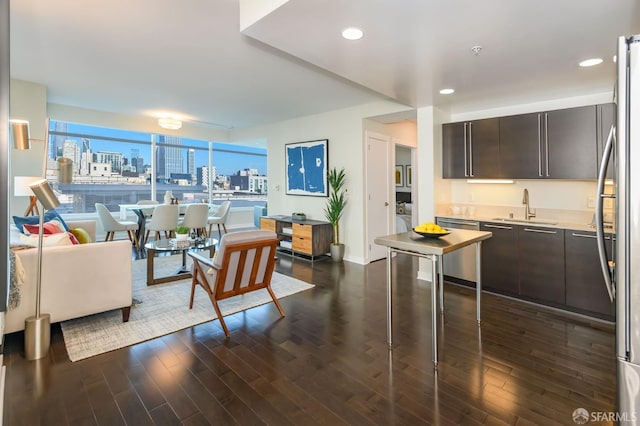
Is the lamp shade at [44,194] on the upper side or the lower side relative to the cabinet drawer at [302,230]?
upper

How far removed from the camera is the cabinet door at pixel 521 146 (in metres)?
3.76

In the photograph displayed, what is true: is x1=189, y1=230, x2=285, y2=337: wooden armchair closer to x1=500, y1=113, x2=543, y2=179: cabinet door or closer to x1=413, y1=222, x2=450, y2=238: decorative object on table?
x1=413, y1=222, x2=450, y2=238: decorative object on table

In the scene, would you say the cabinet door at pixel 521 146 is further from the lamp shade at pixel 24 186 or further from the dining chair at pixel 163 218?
the dining chair at pixel 163 218

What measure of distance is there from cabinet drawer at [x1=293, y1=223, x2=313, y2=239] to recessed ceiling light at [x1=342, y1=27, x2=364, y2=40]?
342 cm

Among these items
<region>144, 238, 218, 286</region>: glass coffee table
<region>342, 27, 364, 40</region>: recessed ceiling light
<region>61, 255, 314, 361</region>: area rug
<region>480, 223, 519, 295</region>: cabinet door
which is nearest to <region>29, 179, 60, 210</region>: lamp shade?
<region>61, 255, 314, 361</region>: area rug

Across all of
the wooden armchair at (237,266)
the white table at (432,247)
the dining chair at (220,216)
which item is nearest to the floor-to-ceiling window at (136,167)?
the dining chair at (220,216)

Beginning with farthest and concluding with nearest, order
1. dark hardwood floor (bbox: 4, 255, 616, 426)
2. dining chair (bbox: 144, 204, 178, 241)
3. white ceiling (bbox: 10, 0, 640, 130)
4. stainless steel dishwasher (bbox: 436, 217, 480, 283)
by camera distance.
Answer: dining chair (bbox: 144, 204, 178, 241) < stainless steel dishwasher (bbox: 436, 217, 480, 283) < white ceiling (bbox: 10, 0, 640, 130) < dark hardwood floor (bbox: 4, 255, 616, 426)

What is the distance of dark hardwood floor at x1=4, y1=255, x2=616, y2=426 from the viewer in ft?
6.15

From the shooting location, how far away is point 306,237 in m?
5.50

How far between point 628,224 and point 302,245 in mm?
4596

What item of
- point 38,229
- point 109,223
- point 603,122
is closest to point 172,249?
point 38,229

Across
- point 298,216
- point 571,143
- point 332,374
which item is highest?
point 571,143

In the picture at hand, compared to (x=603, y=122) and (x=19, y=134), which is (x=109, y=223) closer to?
(x=19, y=134)

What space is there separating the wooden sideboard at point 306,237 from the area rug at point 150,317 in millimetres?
1127
